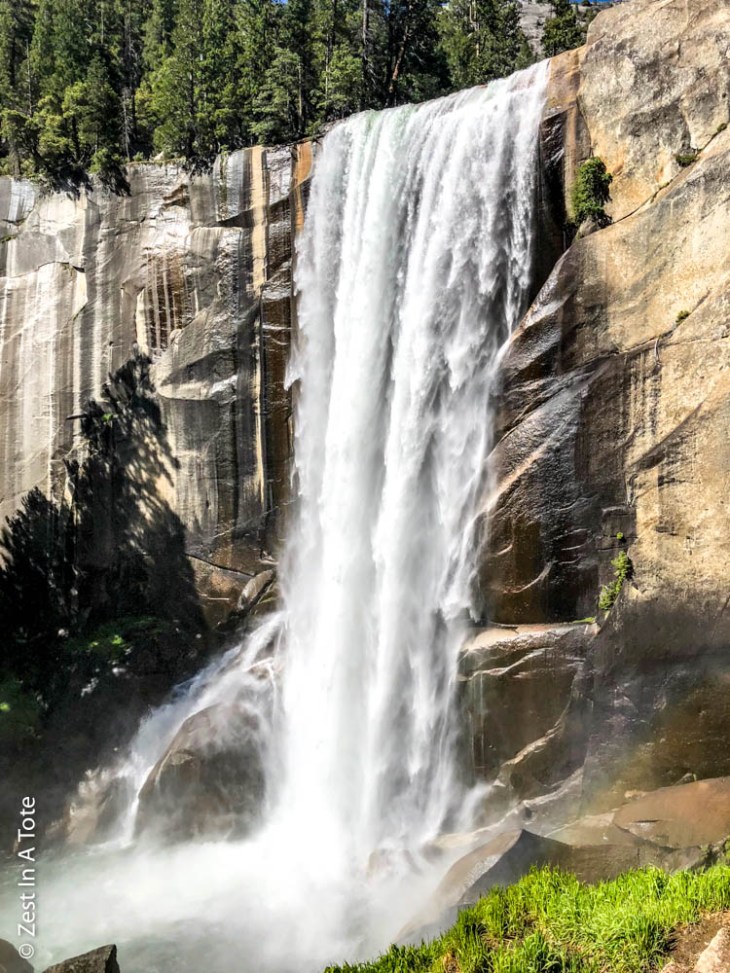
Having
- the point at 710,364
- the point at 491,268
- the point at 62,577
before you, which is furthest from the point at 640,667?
the point at 62,577

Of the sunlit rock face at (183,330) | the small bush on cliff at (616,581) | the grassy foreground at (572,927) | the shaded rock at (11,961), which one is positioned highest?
the sunlit rock face at (183,330)

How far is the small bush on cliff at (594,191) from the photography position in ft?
48.4

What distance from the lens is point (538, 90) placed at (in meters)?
15.7

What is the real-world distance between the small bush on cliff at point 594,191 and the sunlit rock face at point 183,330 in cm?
732

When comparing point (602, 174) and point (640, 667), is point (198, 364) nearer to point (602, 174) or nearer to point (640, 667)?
point (602, 174)

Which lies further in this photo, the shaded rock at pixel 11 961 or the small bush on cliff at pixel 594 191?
the small bush on cliff at pixel 594 191

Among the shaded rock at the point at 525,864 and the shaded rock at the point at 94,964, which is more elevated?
the shaded rock at the point at 525,864

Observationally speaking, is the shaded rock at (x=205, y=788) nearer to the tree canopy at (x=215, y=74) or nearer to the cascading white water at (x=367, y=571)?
the cascading white water at (x=367, y=571)

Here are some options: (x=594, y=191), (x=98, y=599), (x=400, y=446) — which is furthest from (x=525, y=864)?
(x=98, y=599)

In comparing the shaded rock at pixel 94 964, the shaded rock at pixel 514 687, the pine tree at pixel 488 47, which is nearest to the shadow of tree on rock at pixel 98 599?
the shaded rock at pixel 514 687

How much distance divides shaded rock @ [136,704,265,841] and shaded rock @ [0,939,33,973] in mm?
4654

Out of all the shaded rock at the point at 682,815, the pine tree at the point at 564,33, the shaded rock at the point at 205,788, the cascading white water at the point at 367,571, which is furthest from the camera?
the pine tree at the point at 564,33

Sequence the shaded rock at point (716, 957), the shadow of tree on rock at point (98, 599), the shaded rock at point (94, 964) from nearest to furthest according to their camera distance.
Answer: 1. the shaded rock at point (716, 957)
2. the shaded rock at point (94, 964)
3. the shadow of tree on rock at point (98, 599)

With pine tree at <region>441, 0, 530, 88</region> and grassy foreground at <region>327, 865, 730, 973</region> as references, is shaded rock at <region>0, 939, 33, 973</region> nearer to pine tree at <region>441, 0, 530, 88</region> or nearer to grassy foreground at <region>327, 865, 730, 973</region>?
grassy foreground at <region>327, 865, 730, 973</region>
